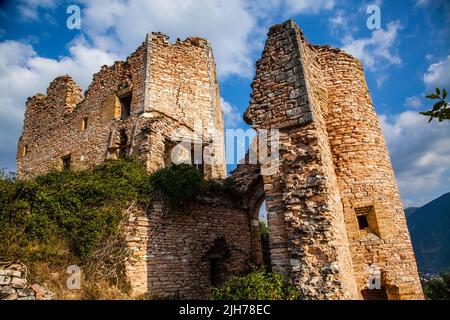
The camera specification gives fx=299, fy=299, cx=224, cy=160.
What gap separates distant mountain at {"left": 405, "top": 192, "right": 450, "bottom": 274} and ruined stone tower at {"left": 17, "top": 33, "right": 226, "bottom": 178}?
4140cm

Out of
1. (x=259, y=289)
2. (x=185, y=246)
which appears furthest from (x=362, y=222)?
(x=185, y=246)

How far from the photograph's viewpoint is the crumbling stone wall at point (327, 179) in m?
5.50

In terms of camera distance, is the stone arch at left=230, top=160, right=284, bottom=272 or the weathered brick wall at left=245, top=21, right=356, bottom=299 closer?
the weathered brick wall at left=245, top=21, right=356, bottom=299

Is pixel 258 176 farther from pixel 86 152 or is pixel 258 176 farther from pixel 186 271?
pixel 86 152

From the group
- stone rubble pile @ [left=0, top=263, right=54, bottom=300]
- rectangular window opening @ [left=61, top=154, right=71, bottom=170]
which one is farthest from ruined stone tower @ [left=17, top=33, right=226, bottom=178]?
stone rubble pile @ [left=0, top=263, right=54, bottom=300]

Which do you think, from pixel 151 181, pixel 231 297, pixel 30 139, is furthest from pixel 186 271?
pixel 30 139

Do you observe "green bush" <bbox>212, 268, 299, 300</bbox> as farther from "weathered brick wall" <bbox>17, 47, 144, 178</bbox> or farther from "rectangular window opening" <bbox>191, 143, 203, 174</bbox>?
"weathered brick wall" <bbox>17, 47, 144, 178</bbox>

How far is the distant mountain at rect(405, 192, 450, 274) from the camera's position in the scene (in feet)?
139

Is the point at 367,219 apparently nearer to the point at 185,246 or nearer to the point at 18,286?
the point at 185,246

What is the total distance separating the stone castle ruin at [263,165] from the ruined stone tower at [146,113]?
0.05m

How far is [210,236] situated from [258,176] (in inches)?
113

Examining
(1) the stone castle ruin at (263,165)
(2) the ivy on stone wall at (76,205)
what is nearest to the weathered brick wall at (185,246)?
(1) the stone castle ruin at (263,165)

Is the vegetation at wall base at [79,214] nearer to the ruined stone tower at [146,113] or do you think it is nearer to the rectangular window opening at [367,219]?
the ruined stone tower at [146,113]
